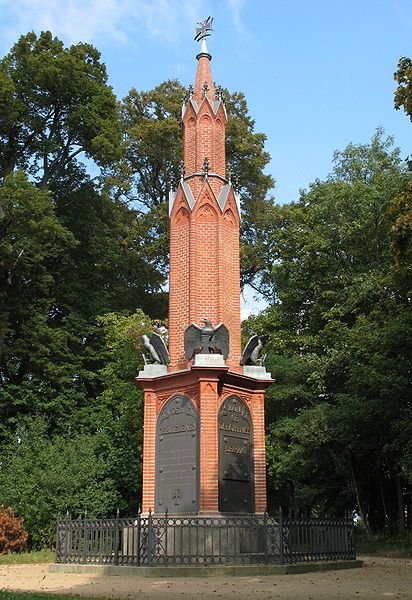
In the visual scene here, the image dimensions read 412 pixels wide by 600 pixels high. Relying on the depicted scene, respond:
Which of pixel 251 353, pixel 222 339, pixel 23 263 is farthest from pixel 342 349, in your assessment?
pixel 23 263

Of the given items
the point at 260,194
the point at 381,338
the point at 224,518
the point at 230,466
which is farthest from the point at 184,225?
the point at 260,194

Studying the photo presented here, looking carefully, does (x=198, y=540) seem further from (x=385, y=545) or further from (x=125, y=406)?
(x=125, y=406)

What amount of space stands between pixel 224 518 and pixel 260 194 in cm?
2478

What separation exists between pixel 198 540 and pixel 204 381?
3261mm

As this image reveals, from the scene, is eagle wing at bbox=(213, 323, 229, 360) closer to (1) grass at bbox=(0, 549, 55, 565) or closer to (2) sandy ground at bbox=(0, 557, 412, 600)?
(2) sandy ground at bbox=(0, 557, 412, 600)

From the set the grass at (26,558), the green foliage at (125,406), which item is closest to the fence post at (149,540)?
the grass at (26,558)

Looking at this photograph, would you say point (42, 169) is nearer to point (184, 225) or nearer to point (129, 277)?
point (129, 277)

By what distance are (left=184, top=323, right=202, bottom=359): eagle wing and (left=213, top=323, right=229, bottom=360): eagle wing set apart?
364 mm

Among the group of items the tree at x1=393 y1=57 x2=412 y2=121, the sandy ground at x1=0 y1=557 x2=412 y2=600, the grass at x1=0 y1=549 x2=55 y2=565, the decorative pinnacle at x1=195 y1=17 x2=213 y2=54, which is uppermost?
the decorative pinnacle at x1=195 y1=17 x2=213 y2=54

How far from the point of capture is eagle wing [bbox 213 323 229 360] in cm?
1561

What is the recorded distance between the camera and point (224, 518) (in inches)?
539

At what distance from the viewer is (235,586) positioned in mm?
10984

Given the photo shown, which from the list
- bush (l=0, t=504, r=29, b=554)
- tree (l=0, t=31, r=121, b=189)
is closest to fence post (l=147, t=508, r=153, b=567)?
bush (l=0, t=504, r=29, b=554)

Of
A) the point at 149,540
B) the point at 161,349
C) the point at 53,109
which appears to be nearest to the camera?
the point at 149,540
